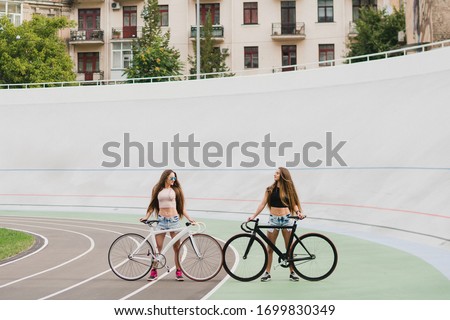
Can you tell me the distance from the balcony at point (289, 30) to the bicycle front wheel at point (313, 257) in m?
41.1

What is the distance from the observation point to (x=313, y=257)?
1135cm

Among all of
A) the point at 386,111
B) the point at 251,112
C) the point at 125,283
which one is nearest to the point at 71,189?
the point at 251,112

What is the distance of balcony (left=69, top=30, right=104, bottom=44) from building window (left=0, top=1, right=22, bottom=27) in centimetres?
410

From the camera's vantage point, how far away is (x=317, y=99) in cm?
2847

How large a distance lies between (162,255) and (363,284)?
340cm

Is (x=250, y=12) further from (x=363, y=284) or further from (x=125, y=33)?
(x=363, y=284)

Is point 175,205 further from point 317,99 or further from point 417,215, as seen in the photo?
point 317,99

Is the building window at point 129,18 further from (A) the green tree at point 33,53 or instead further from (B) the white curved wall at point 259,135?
(B) the white curved wall at point 259,135

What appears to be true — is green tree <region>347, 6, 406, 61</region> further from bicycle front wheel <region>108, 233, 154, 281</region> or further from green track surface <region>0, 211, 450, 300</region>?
bicycle front wheel <region>108, 233, 154, 281</region>

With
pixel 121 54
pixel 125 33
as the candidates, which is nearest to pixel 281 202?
pixel 121 54

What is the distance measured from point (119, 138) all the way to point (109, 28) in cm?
2197

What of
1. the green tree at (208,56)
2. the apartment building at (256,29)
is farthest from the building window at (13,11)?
the green tree at (208,56)

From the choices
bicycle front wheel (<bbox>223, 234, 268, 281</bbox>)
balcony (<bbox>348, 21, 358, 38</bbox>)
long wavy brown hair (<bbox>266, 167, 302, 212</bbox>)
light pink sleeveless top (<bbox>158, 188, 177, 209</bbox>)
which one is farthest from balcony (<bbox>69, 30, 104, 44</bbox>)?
long wavy brown hair (<bbox>266, 167, 302, 212</bbox>)

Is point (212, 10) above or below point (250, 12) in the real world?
above
